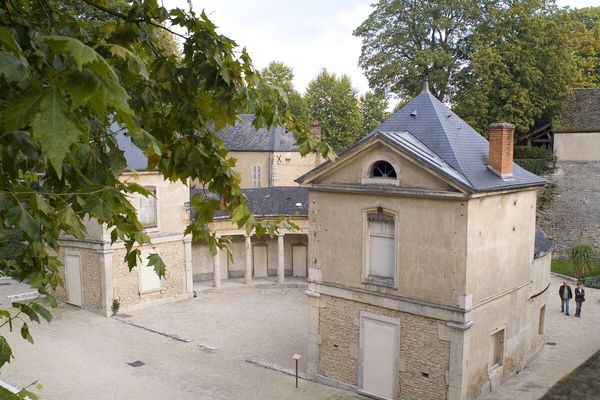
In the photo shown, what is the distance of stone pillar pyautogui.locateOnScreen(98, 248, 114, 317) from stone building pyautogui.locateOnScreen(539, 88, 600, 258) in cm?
2391

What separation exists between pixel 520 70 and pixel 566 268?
1127cm

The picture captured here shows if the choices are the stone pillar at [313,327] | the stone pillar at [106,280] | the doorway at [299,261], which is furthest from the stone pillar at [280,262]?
the stone pillar at [313,327]

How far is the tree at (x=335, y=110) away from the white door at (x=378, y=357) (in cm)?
2720

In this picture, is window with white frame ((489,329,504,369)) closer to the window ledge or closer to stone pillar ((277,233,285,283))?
the window ledge

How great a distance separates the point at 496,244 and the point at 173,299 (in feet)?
49.1

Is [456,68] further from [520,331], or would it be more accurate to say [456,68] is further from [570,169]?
[520,331]

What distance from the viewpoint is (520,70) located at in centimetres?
3002

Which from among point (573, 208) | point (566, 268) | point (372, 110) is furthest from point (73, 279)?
point (372, 110)

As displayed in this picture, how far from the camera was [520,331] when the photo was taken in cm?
1504

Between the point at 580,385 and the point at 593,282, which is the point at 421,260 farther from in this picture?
the point at 593,282

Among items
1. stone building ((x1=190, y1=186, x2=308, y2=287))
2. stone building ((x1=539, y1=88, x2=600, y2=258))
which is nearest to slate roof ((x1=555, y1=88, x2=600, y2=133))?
stone building ((x1=539, y1=88, x2=600, y2=258))

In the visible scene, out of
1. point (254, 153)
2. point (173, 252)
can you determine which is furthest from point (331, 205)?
point (254, 153)

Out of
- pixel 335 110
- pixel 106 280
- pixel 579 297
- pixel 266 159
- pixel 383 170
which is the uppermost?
pixel 335 110

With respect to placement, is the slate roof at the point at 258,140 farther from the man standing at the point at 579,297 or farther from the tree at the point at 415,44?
the man standing at the point at 579,297
